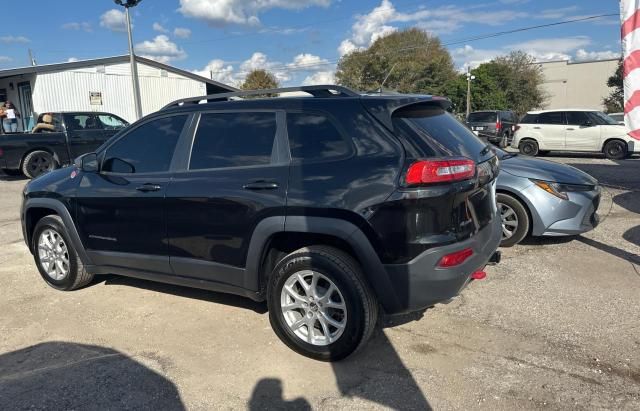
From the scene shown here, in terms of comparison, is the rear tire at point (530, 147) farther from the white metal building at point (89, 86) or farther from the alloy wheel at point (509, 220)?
the white metal building at point (89, 86)

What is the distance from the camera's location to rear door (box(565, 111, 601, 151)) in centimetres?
1540

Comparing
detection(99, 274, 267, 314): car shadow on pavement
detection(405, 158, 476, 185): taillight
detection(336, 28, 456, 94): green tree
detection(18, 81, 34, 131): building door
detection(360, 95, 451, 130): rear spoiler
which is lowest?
detection(99, 274, 267, 314): car shadow on pavement

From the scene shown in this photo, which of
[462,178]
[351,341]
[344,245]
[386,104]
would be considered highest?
[386,104]

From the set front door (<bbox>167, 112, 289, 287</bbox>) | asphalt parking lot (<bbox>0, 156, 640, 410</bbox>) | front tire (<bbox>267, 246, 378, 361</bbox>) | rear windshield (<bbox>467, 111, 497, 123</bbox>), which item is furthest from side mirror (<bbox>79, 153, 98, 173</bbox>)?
rear windshield (<bbox>467, 111, 497, 123</bbox>)

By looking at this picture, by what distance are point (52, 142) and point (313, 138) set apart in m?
11.3

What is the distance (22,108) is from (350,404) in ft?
87.0

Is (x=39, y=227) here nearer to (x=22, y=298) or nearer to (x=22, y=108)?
(x=22, y=298)

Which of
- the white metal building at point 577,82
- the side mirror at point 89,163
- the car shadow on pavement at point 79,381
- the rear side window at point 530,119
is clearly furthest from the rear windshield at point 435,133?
the white metal building at point 577,82

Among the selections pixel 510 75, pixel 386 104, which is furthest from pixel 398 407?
pixel 510 75

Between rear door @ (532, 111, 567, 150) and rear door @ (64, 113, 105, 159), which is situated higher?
rear door @ (64, 113, 105, 159)

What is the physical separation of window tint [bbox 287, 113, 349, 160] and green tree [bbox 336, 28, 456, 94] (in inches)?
1893

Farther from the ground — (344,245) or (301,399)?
(344,245)

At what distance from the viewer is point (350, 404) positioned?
9.19 feet

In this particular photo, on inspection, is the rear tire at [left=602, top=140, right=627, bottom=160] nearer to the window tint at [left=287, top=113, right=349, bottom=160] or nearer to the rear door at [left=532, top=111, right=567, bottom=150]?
the rear door at [left=532, top=111, right=567, bottom=150]
